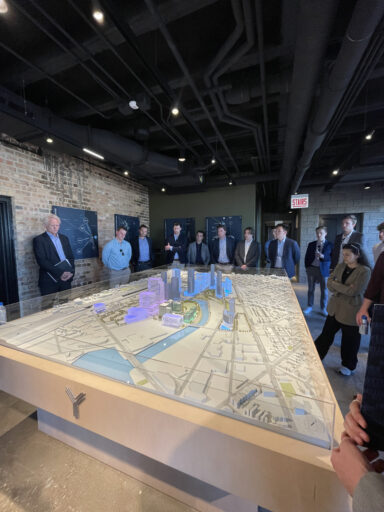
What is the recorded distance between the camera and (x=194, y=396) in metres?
Result: 0.91

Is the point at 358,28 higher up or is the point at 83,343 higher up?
the point at 358,28

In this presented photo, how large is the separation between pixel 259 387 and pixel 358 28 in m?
2.17

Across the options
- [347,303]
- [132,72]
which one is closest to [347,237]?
[347,303]

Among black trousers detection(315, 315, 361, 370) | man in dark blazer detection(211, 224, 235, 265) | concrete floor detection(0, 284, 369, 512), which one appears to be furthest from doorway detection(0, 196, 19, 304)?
black trousers detection(315, 315, 361, 370)

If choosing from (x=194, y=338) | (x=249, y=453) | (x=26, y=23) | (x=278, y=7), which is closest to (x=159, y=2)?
(x=278, y=7)

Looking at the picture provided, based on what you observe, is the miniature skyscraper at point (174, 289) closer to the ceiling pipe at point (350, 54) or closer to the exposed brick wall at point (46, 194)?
the ceiling pipe at point (350, 54)

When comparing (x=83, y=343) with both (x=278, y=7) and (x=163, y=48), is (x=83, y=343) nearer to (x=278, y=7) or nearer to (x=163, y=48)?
(x=163, y=48)

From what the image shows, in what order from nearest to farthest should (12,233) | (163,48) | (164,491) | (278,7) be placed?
(164,491)
(278,7)
(163,48)
(12,233)

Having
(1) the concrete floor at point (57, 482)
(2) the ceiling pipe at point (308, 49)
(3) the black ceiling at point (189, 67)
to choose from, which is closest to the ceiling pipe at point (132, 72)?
(3) the black ceiling at point (189, 67)

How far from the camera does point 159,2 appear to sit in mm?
1682

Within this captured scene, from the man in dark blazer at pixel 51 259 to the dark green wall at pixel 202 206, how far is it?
11.0 feet

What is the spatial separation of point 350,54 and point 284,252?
3260 mm

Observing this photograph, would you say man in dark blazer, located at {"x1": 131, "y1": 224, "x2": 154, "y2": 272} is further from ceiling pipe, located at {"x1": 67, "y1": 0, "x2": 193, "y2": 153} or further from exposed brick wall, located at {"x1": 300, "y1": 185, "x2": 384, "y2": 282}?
exposed brick wall, located at {"x1": 300, "y1": 185, "x2": 384, "y2": 282}

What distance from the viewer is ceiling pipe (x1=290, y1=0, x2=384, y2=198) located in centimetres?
129
